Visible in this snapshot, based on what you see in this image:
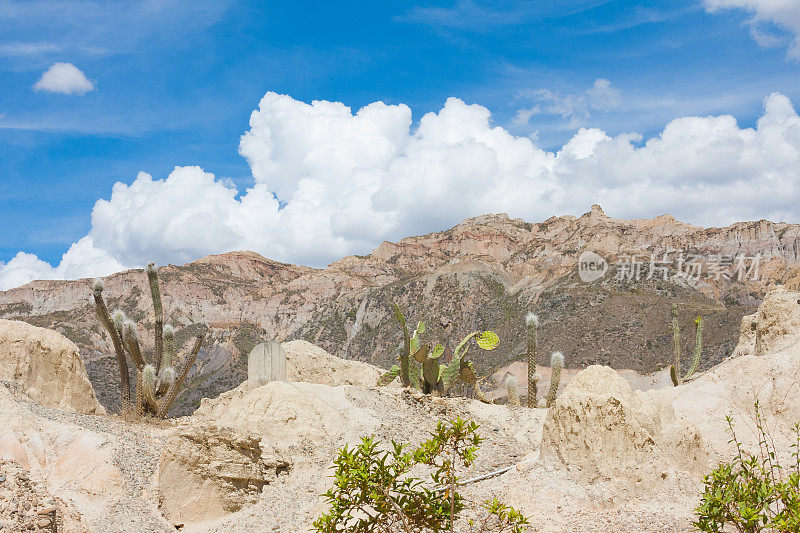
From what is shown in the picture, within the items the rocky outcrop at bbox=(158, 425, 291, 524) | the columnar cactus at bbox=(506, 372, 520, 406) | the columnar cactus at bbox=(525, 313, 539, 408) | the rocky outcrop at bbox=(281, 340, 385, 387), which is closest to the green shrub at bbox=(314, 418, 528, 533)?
the rocky outcrop at bbox=(158, 425, 291, 524)

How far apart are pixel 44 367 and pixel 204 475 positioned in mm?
5517

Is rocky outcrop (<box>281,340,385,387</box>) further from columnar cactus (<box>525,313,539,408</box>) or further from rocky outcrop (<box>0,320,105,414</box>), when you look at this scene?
rocky outcrop (<box>0,320,105,414</box>)

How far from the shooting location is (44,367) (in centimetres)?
1127

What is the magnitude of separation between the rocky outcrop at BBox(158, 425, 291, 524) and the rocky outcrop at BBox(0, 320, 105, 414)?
15.3 ft

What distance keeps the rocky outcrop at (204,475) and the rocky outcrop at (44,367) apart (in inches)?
184

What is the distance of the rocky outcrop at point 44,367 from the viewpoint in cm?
1081

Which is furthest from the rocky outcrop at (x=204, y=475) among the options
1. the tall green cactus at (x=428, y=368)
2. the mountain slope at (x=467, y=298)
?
the mountain slope at (x=467, y=298)

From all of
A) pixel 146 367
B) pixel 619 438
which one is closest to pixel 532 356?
pixel 619 438

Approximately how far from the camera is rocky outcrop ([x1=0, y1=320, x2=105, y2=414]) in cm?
1081

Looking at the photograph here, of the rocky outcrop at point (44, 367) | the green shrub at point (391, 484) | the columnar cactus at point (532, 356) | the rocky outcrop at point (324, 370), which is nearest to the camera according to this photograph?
the green shrub at point (391, 484)

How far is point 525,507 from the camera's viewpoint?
5.97 m

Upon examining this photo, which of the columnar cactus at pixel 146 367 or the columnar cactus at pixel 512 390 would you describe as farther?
the columnar cactus at pixel 512 390

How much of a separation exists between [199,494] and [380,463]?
4.86 metres

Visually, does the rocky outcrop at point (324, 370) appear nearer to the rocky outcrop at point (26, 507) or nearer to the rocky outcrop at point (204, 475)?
the rocky outcrop at point (204, 475)
